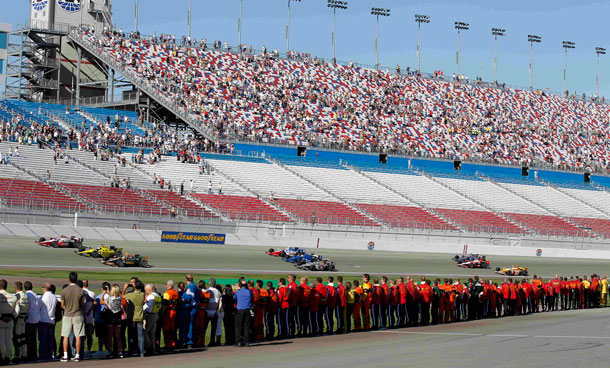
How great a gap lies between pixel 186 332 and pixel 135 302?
71.3 inches

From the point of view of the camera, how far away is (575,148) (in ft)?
285

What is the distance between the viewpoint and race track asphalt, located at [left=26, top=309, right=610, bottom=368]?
15.7 meters

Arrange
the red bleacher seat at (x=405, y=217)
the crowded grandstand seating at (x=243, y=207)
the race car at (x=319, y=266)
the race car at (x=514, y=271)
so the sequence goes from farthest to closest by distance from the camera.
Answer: the red bleacher seat at (x=405, y=217), the crowded grandstand seating at (x=243, y=207), the race car at (x=514, y=271), the race car at (x=319, y=266)

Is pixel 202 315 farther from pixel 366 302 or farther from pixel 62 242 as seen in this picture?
pixel 62 242

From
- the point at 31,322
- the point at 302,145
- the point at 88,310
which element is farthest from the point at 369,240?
the point at 31,322

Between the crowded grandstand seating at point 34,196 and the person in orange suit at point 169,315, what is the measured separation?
28.2 m

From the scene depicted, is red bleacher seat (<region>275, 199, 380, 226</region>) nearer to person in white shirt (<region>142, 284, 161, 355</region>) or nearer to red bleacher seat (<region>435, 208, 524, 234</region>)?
red bleacher seat (<region>435, 208, 524, 234</region>)

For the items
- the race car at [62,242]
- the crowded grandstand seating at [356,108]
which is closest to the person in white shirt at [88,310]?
the race car at [62,242]

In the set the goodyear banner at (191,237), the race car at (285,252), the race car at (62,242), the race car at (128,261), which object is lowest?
the race car at (128,261)

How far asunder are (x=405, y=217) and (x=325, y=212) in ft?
22.5

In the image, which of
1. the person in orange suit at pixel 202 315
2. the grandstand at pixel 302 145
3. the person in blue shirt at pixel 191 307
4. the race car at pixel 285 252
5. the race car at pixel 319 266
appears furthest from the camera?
the grandstand at pixel 302 145

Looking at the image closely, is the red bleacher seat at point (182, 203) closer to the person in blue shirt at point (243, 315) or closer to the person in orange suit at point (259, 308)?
the person in orange suit at point (259, 308)

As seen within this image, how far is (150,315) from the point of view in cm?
1628

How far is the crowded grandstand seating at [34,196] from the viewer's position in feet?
141
